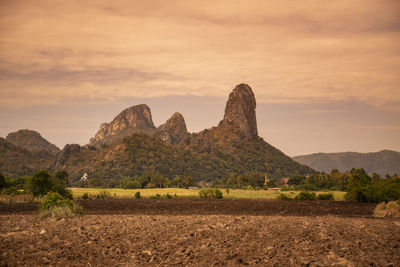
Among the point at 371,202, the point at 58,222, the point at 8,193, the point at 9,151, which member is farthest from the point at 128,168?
the point at 58,222

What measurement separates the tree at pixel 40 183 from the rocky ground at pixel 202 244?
3956 centimetres

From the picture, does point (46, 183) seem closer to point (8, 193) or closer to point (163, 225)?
Answer: point (8, 193)

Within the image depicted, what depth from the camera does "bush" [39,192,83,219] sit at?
3100 cm

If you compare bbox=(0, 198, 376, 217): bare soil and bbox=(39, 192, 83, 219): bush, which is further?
bbox=(0, 198, 376, 217): bare soil

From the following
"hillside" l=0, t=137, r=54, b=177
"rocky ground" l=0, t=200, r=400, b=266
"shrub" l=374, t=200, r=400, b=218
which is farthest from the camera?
"hillside" l=0, t=137, r=54, b=177

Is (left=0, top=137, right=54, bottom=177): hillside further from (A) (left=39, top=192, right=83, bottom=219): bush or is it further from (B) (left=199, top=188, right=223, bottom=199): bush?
(A) (left=39, top=192, right=83, bottom=219): bush

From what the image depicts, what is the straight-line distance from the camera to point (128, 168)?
18000 cm

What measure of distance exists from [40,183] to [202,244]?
170 feet

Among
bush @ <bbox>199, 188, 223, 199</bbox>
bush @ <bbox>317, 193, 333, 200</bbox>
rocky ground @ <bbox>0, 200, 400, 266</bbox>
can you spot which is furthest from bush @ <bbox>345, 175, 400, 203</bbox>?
rocky ground @ <bbox>0, 200, 400, 266</bbox>

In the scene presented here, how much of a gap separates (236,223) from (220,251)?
287 inches

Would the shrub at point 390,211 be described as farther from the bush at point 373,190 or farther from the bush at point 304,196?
the bush at point 304,196

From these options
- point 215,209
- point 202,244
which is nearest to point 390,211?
point 215,209

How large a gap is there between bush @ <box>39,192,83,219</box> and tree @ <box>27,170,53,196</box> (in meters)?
31.8

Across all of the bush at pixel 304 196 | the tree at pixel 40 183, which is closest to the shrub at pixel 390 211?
the bush at pixel 304 196
